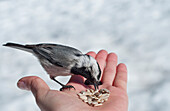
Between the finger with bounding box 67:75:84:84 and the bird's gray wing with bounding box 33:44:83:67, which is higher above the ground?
the bird's gray wing with bounding box 33:44:83:67

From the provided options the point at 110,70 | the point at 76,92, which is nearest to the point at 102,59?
the point at 110,70

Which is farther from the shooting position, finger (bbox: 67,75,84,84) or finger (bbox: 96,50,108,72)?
finger (bbox: 96,50,108,72)

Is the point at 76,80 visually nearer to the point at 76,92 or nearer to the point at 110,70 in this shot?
the point at 76,92

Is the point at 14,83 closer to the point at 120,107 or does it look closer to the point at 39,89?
the point at 39,89

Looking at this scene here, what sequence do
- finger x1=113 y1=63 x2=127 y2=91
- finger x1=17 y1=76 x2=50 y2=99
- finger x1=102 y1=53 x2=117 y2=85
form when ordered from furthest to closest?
finger x1=102 y1=53 x2=117 y2=85 → finger x1=113 y1=63 x2=127 y2=91 → finger x1=17 y1=76 x2=50 y2=99

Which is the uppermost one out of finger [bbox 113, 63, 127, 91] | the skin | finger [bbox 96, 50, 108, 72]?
finger [bbox 96, 50, 108, 72]

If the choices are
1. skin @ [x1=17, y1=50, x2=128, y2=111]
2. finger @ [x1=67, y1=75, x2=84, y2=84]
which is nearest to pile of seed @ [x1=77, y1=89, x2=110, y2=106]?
skin @ [x1=17, y1=50, x2=128, y2=111]

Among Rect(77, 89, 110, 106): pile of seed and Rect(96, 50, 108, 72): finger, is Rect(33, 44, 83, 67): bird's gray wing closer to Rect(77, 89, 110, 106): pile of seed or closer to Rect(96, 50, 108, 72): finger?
Rect(77, 89, 110, 106): pile of seed
